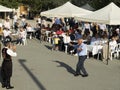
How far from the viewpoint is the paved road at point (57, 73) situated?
44.7ft

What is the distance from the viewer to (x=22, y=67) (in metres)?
16.8

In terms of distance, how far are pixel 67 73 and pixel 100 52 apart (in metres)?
4.09

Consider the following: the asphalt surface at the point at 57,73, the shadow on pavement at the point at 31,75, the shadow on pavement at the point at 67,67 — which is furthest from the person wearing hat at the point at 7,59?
the shadow on pavement at the point at 67,67

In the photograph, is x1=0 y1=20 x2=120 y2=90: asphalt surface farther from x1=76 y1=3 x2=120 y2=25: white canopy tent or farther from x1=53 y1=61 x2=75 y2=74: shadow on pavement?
x1=76 y1=3 x2=120 y2=25: white canopy tent

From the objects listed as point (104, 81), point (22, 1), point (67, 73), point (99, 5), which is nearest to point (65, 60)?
point (67, 73)

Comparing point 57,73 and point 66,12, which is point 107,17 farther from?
point 66,12

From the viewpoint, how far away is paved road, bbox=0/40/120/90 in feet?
44.7

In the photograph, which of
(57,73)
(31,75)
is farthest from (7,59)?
(57,73)

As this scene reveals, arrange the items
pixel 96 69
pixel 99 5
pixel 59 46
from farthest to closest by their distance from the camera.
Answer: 1. pixel 99 5
2. pixel 59 46
3. pixel 96 69

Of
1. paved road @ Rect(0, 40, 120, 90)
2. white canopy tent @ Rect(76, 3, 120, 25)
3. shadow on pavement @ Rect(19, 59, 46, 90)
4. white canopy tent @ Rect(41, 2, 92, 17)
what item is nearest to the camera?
shadow on pavement @ Rect(19, 59, 46, 90)

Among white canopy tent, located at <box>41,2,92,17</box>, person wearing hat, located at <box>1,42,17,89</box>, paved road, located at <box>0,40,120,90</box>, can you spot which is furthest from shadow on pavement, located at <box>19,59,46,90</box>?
white canopy tent, located at <box>41,2,92,17</box>

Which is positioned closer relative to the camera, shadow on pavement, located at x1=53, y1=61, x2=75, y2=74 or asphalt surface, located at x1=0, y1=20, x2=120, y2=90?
asphalt surface, located at x1=0, y1=20, x2=120, y2=90

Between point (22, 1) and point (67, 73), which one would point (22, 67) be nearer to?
point (67, 73)

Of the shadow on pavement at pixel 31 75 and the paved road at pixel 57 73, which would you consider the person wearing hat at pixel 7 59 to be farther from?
the shadow on pavement at pixel 31 75
